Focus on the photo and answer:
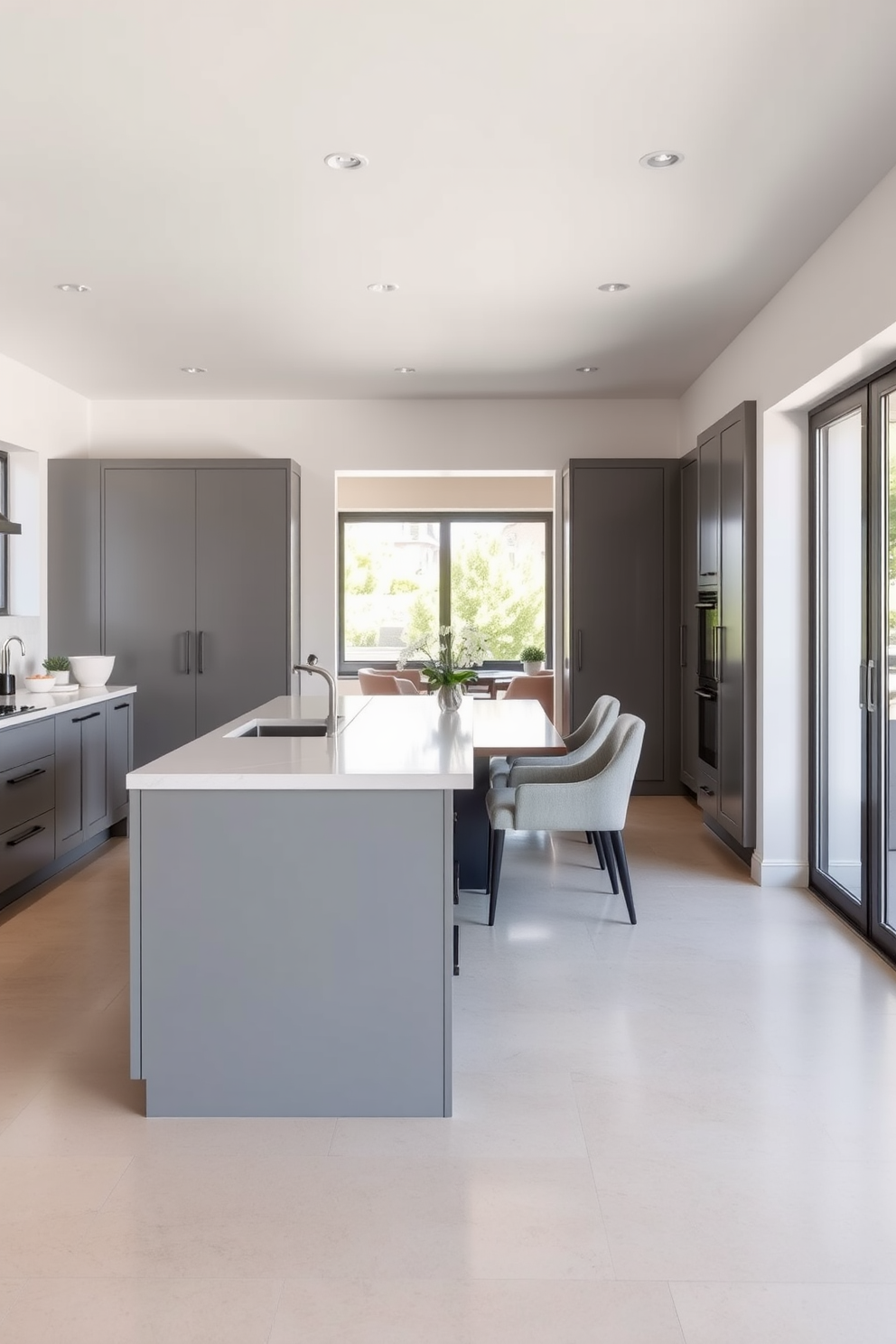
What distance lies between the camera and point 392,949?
2514 mm

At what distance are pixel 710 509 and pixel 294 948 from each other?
384 cm

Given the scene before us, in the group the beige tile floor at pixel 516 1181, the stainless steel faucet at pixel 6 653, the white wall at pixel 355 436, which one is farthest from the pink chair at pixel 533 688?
the beige tile floor at pixel 516 1181

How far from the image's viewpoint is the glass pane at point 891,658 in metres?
3.63

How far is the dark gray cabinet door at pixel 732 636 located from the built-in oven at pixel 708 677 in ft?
0.42

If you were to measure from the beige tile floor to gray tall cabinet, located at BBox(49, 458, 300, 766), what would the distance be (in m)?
2.93

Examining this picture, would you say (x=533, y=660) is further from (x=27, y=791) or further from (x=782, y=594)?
(x=27, y=791)

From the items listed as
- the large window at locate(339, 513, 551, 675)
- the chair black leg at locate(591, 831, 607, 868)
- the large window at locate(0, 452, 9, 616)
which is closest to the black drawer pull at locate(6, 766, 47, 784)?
the large window at locate(0, 452, 9, 616)

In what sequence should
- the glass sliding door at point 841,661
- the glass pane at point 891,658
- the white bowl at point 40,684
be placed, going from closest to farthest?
the glass pane at point 891,658, the glass sliding door at point 841,661, the white bowl at point 40,684

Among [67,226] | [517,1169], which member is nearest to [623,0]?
[67,226]

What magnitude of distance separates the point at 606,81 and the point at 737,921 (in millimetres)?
3024

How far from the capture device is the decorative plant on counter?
14.4ft

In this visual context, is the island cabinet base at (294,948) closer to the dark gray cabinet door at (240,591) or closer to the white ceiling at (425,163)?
the white ceiling at (425,163)

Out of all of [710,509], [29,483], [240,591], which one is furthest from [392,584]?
[710,509]

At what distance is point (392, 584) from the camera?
9.54 m
